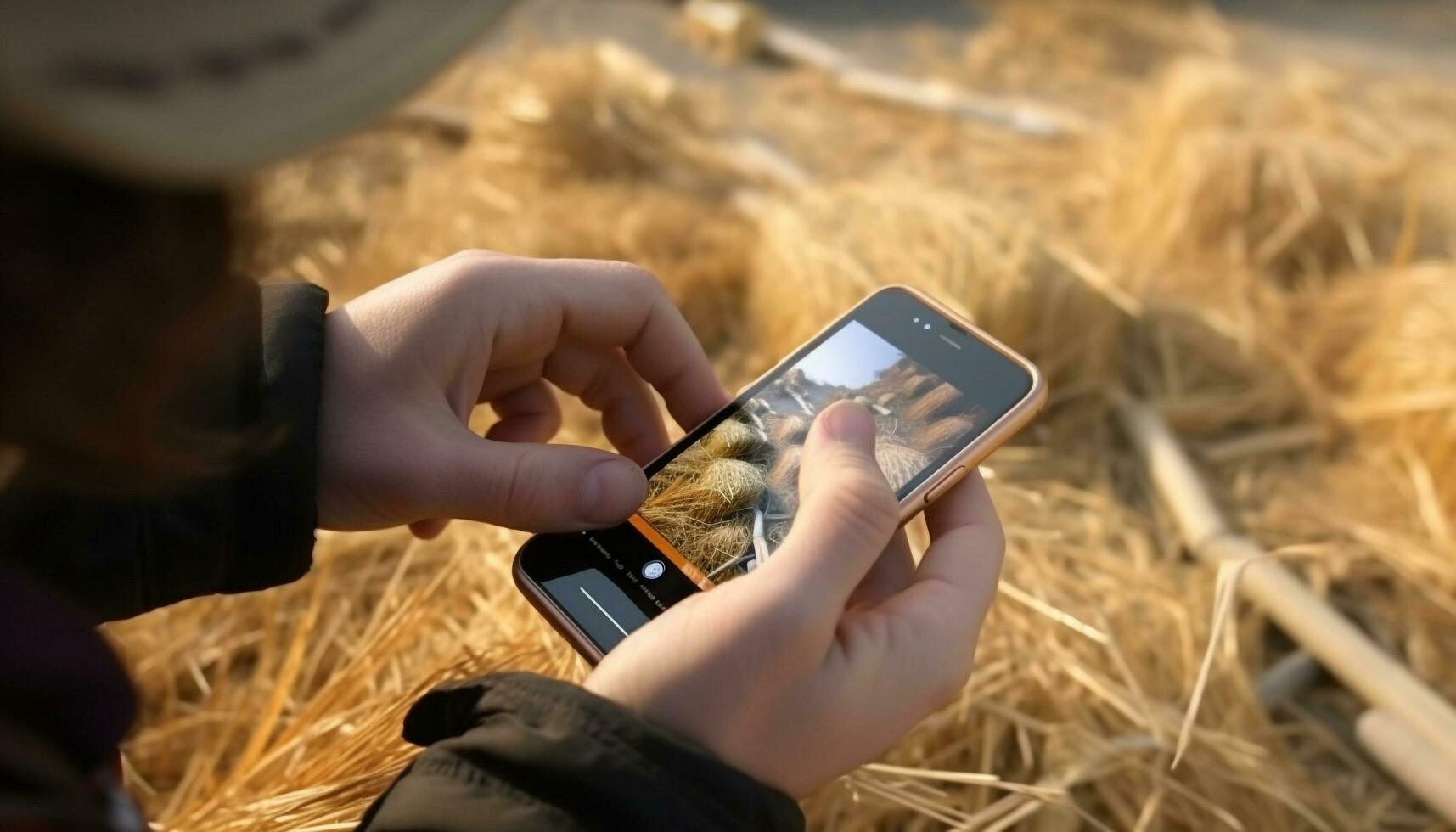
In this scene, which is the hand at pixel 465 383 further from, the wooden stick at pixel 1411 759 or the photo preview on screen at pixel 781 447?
the wooden stick at pixel 1411 759

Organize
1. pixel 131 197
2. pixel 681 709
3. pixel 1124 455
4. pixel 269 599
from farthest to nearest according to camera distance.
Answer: pixel 1124 455 < pixel 269 599 < pixel 681 709 < pixel 131 197

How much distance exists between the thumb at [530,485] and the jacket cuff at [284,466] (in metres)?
0.10

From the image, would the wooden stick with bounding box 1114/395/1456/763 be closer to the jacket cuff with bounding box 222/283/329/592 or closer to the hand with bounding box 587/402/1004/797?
the hand with bounding box 587/402/1004/797

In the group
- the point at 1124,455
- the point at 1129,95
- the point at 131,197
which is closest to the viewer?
the point at 131,197

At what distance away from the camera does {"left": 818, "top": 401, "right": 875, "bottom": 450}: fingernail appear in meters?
0.87

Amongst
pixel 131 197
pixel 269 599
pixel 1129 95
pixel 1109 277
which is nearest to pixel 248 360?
pixel 131 197

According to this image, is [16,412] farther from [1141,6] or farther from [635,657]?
[1141,6]

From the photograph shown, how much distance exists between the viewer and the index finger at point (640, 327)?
1064 millimetres

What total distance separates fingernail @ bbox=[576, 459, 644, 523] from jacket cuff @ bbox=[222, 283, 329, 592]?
219mm

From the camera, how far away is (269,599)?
1425 mm

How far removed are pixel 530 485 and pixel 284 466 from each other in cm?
19

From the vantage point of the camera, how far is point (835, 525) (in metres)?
0.78

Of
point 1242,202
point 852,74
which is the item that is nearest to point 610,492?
point 1242,202

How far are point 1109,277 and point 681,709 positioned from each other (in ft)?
5.23
